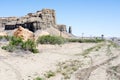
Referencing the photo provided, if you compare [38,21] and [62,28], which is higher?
[38,21]

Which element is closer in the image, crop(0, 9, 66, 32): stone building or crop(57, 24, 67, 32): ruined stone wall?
crop(0, 9, 66, 32): stone building

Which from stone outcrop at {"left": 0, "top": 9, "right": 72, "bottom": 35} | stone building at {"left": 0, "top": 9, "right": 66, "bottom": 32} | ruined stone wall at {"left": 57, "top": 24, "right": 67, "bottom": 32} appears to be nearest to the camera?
stone building at {"left": 0, "top": 9, "right": 66, "bottom": 32}

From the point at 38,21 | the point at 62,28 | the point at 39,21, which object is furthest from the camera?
the point at 62,28

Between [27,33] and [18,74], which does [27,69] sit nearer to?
[18,74]

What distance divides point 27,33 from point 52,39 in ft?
52.1

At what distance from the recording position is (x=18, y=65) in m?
38.1

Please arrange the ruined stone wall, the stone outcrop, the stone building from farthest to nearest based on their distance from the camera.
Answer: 1. the ruined stone wall
2. the stone outcrop
3. the stone building

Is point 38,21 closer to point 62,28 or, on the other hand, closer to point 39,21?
point 39,21

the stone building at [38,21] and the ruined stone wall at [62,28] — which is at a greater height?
the stone building at [38,21]

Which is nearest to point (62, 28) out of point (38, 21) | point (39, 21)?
point (39, 21)

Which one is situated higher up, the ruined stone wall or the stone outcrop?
the stone outcrop

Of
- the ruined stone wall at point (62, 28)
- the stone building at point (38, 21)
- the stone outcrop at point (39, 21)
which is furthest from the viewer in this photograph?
the ruined stone wall at point (62, 28)

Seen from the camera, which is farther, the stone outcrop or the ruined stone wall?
the ruined stone wall

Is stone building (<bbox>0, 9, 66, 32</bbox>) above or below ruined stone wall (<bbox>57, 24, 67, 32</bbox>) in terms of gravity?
above
